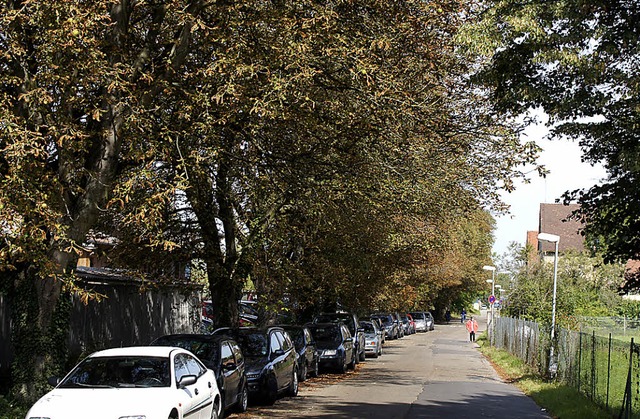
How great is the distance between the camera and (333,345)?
28.5m

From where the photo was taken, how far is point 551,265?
124 feet

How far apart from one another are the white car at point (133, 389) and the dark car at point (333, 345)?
49.9 ft

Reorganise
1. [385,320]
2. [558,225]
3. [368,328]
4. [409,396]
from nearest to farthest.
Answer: [409,396] → [368,328] → [385,320] → [558,225]

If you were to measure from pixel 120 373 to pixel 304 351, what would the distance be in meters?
12.8

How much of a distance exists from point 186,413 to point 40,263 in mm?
2907

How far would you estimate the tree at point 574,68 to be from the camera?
1138 centimetres

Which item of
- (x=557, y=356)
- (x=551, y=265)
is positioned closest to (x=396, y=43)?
(x=557, y=356)

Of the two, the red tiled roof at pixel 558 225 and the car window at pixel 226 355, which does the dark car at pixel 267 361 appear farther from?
the red tiled roof at pixel 558 225

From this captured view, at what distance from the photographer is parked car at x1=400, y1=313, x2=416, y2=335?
223 ft

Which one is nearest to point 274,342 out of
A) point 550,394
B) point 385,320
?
point 550,394

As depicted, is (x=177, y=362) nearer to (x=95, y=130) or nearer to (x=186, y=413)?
(x=186, y=413)

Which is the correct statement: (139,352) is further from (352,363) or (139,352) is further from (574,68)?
(352,363)

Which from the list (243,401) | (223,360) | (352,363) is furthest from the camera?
(352,363)

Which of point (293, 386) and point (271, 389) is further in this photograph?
point (293, 386)
